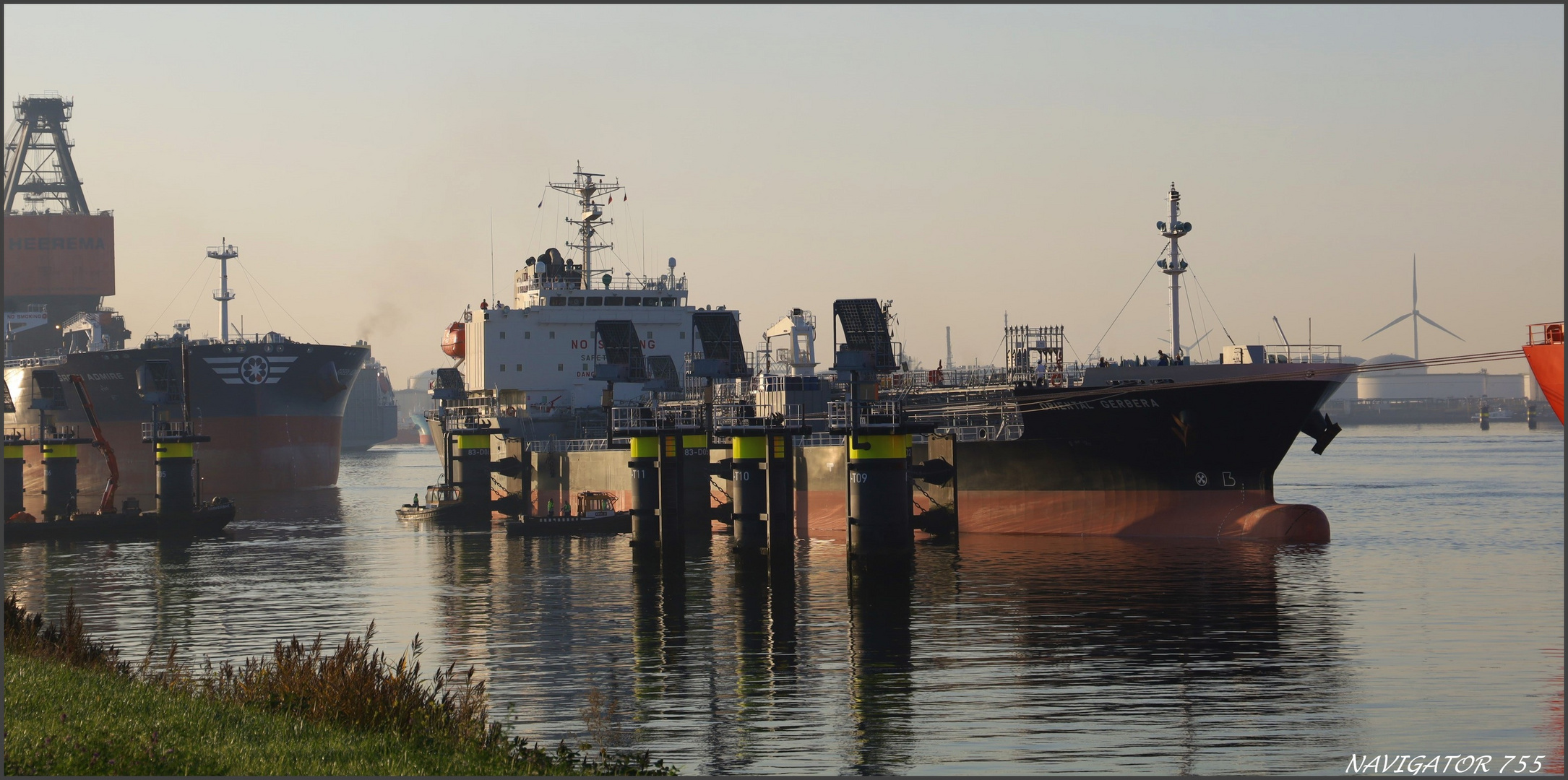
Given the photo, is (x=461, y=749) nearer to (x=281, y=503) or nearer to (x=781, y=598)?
(x=781, y=598)

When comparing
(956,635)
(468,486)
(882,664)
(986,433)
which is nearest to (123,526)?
(468,486)

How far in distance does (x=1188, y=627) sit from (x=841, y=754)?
513 inches

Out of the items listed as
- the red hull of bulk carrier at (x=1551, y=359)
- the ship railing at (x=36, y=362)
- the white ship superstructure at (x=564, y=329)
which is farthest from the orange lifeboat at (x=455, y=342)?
the red hull of bulk carrier at (x=1551, y=359)

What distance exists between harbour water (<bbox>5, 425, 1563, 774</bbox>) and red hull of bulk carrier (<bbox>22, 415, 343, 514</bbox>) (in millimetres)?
31989

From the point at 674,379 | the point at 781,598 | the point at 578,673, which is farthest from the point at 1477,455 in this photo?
the point at 578,673

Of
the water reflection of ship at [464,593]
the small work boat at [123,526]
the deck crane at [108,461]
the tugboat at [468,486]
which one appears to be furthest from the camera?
the tugboat at [468,486]

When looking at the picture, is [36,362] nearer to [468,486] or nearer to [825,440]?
[468,486]

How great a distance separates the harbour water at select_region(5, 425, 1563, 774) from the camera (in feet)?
65.9

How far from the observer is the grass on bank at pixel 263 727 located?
13.8 meters

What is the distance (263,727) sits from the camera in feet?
51.0

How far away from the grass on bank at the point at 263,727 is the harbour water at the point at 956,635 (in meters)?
3.39

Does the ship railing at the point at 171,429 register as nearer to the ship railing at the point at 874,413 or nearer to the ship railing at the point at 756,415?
the ship railing at the point at 756,415

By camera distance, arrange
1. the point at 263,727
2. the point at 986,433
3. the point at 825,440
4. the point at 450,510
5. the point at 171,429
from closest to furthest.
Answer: the point at 263,727 → the point at 986,433 → the point at 825,440 → the point at 171,429 → the point at 450,510

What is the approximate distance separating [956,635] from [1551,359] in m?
14.5
